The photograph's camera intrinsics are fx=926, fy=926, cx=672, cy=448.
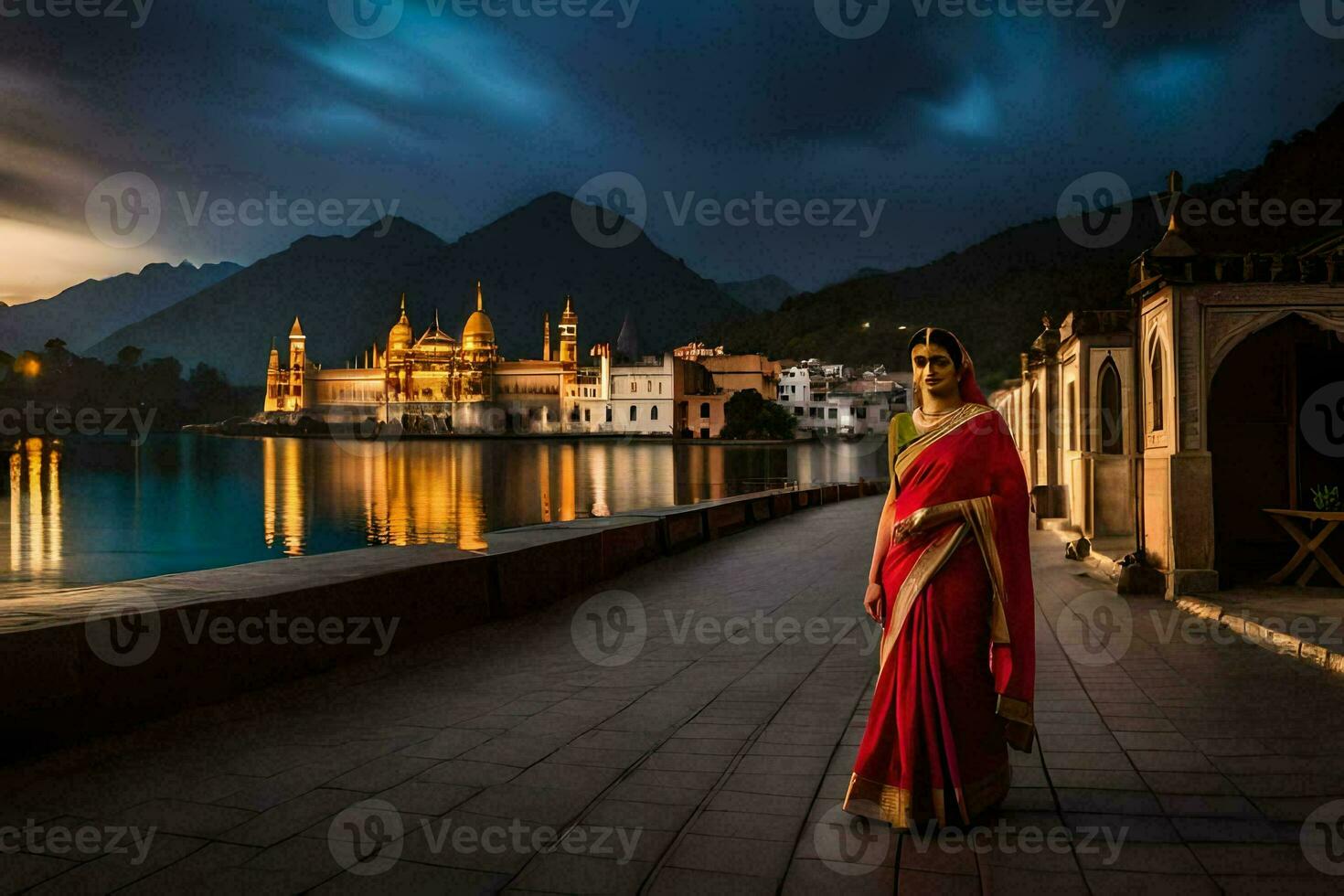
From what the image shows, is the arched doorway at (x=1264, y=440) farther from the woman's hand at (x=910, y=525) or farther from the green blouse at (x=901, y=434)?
the woman's hand at (x=910, y=525)

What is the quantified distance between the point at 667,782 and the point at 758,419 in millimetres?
99469

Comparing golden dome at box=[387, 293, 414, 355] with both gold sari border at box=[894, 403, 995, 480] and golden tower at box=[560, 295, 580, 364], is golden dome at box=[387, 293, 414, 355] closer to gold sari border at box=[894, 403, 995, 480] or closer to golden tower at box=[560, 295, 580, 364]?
golden tower at box=[560, 295, 580, 364]

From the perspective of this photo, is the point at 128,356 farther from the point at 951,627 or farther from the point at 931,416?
the point at 951,627

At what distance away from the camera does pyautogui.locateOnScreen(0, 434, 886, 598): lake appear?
31297 millimetres

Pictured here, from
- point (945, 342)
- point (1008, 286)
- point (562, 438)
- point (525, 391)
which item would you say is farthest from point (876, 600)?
point (525, 391)

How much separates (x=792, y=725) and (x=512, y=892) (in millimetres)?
2101

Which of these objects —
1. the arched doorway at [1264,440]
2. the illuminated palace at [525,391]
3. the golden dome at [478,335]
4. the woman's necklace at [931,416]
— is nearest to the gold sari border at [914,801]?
the woman's necklace at [931,416]

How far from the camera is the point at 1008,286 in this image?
99312 mm

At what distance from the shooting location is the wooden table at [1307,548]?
796cm

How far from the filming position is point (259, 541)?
3428cm

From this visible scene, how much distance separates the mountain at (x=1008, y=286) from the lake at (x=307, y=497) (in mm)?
16386

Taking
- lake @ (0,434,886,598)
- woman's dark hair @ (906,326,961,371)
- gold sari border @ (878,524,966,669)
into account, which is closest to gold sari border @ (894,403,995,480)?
woman's dark hair @ (906,326,961,371)

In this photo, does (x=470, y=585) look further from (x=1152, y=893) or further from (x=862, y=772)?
(x=1152, y=893)

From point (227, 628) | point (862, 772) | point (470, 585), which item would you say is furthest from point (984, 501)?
point (470, 585)
